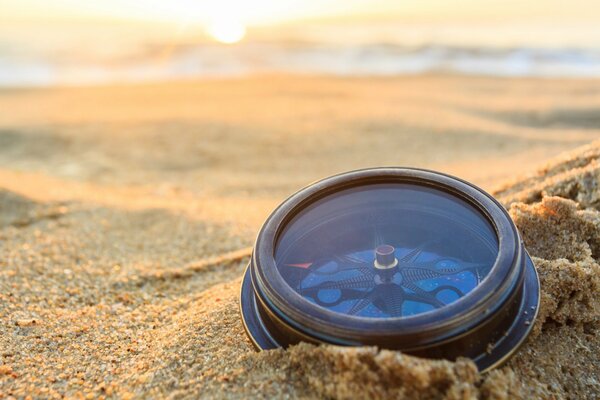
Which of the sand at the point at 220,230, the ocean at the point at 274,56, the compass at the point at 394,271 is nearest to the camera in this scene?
the compass at the point at 394,271

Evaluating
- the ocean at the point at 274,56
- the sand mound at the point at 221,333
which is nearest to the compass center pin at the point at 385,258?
the sand mound at the point at 221,333

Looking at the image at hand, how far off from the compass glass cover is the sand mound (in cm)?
26

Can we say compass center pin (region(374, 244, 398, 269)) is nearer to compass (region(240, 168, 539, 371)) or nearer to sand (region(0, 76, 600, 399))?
compass (region(240, 168, 539, 371))

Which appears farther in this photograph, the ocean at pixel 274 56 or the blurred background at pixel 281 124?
the ocean at pixel 274 56

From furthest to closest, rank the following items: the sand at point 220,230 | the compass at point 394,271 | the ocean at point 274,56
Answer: the ocean at point 274,56 → the sand at point 220,230 → the compass at point 394,271

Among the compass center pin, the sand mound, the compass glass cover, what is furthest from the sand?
the compass center pin

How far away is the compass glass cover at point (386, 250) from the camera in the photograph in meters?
1.77

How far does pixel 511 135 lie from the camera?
5.95 meters

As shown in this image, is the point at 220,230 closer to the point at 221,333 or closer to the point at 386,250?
the point at 221,333

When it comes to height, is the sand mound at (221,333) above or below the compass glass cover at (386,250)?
below

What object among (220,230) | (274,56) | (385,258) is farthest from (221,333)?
(274,56)

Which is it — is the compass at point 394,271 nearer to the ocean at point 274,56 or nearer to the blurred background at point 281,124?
the blurred background at point 281,124

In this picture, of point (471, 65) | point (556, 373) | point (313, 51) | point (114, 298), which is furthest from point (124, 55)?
point (556, 373)

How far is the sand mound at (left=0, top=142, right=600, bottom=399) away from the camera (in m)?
1.56
